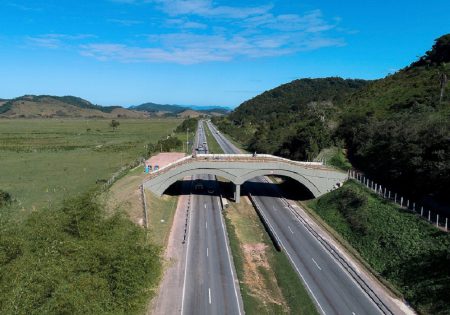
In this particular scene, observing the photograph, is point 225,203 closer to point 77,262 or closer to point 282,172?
point 282,172

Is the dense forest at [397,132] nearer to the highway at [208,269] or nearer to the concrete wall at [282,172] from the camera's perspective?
the concrete wall at [282,172]

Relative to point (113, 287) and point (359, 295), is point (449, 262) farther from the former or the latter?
point (113, 287)

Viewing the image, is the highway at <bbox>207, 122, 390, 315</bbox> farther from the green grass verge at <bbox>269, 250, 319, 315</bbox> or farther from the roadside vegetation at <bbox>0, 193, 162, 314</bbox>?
the roadside vegetation at <bbox>0, 193, 162, 314</bbox>

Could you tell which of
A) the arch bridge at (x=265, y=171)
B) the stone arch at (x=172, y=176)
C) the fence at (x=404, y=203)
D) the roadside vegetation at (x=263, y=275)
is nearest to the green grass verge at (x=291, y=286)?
the roadside vegetation at (x=263, y=275)

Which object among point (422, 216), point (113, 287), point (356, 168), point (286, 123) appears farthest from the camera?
point (286, 123)

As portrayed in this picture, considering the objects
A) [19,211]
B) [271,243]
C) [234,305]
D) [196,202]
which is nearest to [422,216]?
[271,243]

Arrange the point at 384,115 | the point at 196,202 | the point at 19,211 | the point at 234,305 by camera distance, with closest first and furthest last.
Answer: the point at 234,305 < the point at 19,211 < the point at 196,202 < the point at 384,115

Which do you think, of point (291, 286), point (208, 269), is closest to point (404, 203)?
point (291, 286)
